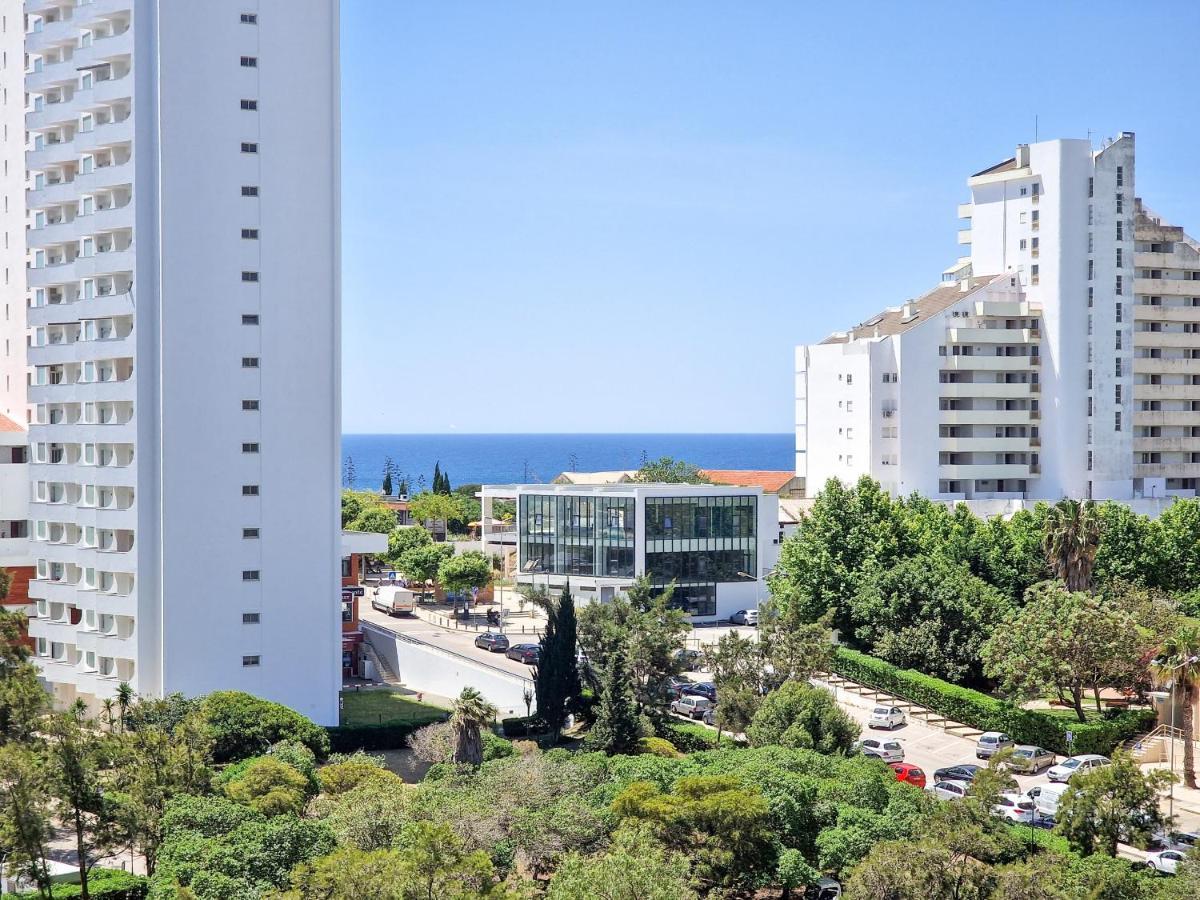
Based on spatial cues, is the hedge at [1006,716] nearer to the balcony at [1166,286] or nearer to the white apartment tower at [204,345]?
the white apartment tower at [204,345]

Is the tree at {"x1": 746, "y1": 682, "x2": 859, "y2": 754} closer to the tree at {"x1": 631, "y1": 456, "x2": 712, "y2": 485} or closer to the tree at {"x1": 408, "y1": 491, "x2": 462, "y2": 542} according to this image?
the tree at {"x1": 631, "y1": 456, "x2": 712, "y2": 485}

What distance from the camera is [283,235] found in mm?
54375

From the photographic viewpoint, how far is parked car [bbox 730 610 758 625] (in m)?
79.5

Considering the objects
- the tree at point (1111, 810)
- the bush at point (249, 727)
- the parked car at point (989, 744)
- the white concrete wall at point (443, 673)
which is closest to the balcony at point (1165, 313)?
the parked car at point (989, 744)

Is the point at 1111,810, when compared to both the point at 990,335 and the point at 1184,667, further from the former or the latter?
the point at 990,335

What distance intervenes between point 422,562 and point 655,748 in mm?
41728

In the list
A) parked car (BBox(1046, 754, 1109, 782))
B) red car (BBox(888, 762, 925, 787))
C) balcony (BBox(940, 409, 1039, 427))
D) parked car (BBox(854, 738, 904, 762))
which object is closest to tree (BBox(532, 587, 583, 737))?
parked car (BBox(854, 738, 904, 762))

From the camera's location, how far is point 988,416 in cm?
9088

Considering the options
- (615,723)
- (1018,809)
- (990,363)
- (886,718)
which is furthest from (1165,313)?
(615,723)

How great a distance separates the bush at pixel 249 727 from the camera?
46.7 m

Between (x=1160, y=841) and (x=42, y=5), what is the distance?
5152 cm

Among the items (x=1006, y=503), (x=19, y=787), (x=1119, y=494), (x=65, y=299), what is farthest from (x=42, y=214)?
(x=1119, y=494)

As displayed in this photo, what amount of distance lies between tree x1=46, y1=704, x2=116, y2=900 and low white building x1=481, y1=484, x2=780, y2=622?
45.3m

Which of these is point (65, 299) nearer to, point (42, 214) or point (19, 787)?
point (42, 214)
